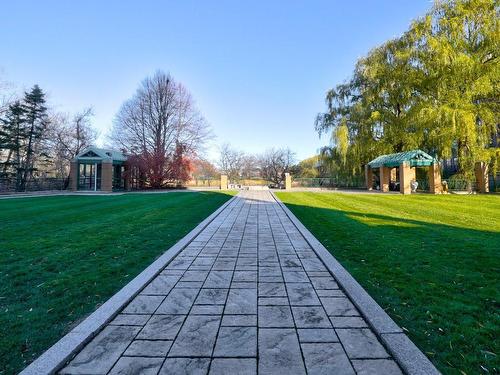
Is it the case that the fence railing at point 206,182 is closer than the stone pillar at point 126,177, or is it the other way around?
the stone pillar at point 126,177

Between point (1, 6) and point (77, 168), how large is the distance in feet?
50.1

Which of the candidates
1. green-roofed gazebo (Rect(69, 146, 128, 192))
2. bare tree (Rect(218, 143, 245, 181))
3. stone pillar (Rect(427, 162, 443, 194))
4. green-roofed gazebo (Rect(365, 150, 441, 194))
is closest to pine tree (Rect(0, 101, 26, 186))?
green-roofed gazebo (Rect(69, 146, 128, 192))

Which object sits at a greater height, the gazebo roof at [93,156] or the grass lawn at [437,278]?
the gazebo roof at [93,156]

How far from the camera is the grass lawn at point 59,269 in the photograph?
7.98ft

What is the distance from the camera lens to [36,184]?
86.8ft

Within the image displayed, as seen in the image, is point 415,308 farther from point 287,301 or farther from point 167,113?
point 167,113

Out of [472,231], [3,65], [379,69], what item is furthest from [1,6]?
[379,69]

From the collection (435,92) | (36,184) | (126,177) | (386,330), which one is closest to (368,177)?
(435,92)

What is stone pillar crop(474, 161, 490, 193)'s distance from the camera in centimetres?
1966

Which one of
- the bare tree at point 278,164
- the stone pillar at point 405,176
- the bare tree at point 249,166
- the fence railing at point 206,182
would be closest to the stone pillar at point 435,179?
the stone pillar at point 405,176

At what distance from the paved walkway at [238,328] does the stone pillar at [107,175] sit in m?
23.3

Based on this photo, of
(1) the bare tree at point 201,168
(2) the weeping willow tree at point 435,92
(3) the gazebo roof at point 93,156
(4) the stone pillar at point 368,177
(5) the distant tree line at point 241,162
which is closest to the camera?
(2) the weeping willow tree at point 435,92

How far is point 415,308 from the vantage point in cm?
286

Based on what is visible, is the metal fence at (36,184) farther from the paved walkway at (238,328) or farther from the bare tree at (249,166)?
the bare tree at (249,166)
